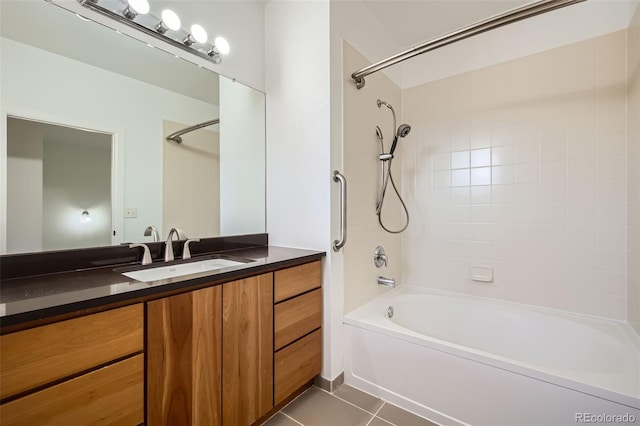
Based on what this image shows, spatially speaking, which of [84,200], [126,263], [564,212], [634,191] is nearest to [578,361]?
[564,212]

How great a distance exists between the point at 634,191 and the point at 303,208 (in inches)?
74.2

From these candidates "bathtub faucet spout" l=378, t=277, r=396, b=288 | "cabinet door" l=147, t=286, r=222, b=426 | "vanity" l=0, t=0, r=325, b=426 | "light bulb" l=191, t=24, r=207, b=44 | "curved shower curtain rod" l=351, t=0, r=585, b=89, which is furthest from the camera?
"bathtub faucet spout" l=378, t=277, r=396, b=288

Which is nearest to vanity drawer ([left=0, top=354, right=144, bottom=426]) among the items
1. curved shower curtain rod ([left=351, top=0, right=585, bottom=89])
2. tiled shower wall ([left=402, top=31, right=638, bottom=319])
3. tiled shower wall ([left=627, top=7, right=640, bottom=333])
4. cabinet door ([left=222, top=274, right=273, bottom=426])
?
cabinet door ([left=222, top=274, right=273, bottom=426])

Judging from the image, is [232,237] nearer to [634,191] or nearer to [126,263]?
[126,263]

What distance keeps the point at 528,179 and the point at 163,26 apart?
2.44 meters

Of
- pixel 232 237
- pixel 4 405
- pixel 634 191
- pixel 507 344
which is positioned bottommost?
pixel 507 344

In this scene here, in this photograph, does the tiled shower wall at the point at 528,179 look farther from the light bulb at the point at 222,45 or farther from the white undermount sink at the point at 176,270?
the white undermount sink at the point at 176,270

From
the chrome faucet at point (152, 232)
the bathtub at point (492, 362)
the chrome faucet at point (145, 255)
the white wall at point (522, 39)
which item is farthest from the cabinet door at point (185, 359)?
the white wall at point (522, 39)

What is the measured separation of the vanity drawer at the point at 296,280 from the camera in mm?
1374

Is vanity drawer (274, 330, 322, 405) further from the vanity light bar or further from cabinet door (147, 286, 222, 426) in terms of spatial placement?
the vanity light bar

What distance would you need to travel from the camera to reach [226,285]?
1.13 m

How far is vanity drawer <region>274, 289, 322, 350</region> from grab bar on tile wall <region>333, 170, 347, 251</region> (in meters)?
0.31

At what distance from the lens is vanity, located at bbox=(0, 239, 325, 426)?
70cm

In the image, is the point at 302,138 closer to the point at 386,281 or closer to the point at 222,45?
the point at 222,45
